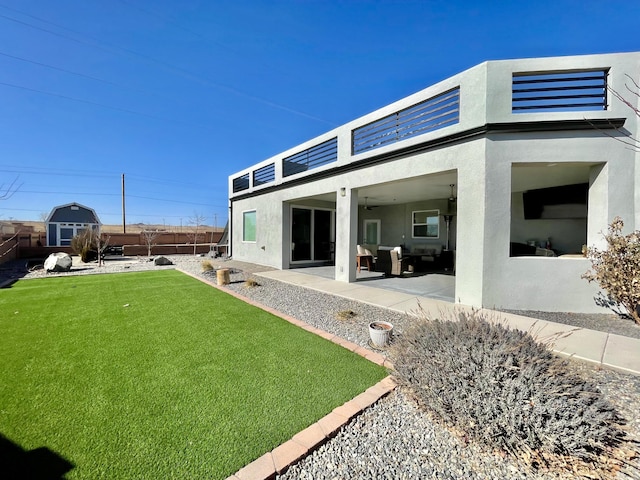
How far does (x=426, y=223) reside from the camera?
1223cm

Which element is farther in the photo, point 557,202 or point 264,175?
point 264,175

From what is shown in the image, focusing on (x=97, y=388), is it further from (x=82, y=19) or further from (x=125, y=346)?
(x=82, y=19)

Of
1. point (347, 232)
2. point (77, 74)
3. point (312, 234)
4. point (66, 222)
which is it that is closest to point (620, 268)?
point (347, 232)

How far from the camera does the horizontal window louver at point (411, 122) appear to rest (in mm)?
6225

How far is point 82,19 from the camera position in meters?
9.11

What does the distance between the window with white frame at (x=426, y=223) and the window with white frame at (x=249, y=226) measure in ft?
26.8

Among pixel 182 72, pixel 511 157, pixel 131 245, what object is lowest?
pixel 131 245

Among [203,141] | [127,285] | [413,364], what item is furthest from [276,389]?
[203,141]

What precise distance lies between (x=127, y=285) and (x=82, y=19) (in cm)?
934

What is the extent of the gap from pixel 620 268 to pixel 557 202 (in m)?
4.54

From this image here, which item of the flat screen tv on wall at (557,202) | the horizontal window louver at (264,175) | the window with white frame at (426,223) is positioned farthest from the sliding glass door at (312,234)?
the flat screen tv on wall at (557,202)

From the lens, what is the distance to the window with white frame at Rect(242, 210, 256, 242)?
14.1 m

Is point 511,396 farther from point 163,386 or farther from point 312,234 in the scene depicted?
point 312,234

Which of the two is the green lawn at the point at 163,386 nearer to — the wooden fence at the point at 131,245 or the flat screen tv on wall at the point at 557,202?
the flat screen tv on wall at the point at 557,202
